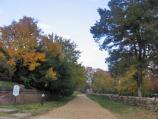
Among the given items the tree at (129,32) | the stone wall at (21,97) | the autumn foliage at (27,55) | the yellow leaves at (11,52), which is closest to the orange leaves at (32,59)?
the autumn foliage at (27,55)

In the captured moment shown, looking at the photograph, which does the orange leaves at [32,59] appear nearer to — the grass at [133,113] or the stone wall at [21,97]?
the stone wall at [21,97]

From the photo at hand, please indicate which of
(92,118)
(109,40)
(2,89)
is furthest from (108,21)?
(92,118)

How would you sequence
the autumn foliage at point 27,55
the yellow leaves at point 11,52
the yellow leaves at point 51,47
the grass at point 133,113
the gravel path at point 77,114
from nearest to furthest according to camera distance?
1. the gravel path at point 77,114
2. the grass at point 133,113
3. the yellow leaves at point 11,52
4. the autumn foliage at point 27,55
5. the yellow leaves at point 51,47

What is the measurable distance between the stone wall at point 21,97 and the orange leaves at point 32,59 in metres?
3.21

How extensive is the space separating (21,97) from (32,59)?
24.5 feet

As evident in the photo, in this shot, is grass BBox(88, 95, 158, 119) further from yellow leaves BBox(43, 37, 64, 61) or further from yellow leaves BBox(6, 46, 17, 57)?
yellow leaves BBox(43, 37, 64, 61)

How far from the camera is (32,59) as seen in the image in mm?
46906

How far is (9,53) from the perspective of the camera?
4594 centimetres

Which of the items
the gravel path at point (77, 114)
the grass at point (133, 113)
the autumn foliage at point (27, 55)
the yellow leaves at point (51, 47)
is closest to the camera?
the gravel path at point (77, 114)

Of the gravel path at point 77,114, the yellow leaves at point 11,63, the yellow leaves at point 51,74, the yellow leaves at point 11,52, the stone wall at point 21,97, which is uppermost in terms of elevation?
the yellow leaves at point 11,52

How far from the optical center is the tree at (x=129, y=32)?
46.8 metres

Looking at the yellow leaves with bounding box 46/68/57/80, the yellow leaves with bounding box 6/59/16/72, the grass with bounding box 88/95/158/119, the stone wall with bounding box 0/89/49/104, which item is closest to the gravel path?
the grass with bounding box 88/95/158/119

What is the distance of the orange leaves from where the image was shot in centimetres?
4656

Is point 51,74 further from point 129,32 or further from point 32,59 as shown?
point 129,32
